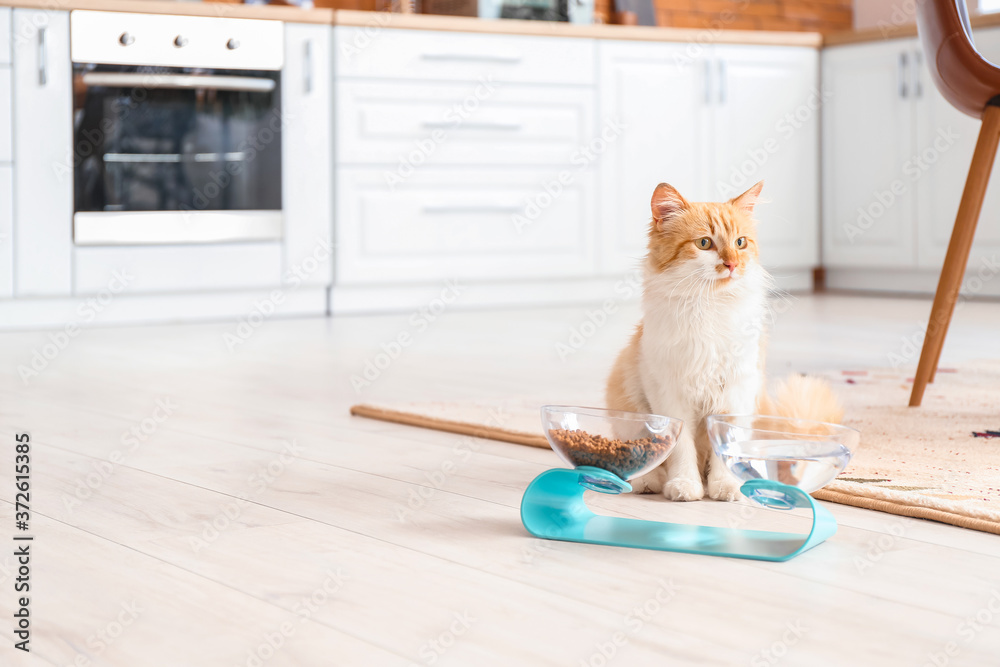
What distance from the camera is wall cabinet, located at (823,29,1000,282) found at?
13.9ft

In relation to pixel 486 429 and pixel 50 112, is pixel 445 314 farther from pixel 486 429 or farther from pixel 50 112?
pixel 486 429

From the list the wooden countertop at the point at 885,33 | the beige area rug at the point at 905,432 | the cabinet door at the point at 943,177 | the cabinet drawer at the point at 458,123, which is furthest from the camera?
the cabinet door at the point at 943,177

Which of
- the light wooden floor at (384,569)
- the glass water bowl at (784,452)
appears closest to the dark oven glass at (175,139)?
the light wooden floor at (384,569)

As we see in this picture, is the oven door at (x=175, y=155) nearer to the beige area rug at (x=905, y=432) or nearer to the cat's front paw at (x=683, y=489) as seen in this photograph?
the beige area rug at (x=905, y=432)

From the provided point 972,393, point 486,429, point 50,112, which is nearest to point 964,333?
point 972,393

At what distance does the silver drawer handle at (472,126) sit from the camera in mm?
3994

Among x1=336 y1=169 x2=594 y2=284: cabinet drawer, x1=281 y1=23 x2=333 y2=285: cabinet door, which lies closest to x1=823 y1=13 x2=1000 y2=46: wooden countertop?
x1=336 y1=169 x2=594 y2=284: cabinet drawer

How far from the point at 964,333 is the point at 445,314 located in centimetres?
163

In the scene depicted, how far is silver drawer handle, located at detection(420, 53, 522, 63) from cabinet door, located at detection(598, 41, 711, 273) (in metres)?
0.38

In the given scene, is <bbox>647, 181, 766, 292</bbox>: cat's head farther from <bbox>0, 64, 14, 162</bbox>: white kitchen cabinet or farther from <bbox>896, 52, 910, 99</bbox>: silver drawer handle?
<bbox>896, 52, 910, 99</bbox>: silver drawer handle

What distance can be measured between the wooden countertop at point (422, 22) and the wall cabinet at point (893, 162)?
303mm

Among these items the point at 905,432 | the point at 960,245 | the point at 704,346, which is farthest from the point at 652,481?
the point at 960,245

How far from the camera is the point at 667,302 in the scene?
136 centimetres

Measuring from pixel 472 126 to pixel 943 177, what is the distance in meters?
1.74
